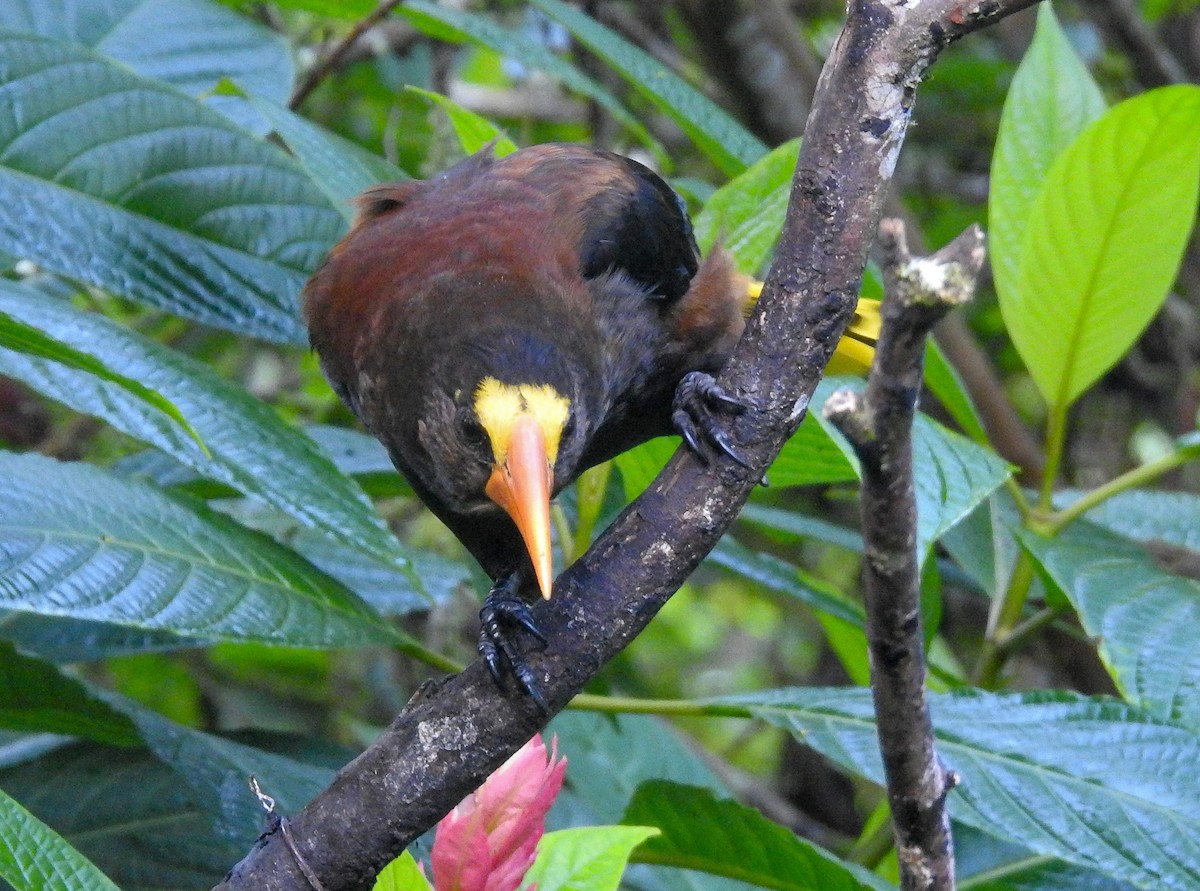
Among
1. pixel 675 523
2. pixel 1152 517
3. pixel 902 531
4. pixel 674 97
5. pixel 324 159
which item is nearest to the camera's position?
pixel 902 531

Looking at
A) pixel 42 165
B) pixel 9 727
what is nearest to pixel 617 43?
pixel 42 165

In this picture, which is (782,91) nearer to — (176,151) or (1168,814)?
(176,151)

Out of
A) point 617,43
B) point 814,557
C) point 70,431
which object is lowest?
point 814,557

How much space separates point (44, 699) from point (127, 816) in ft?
0.91

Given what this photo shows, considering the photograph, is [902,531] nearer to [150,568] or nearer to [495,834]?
[495,834]

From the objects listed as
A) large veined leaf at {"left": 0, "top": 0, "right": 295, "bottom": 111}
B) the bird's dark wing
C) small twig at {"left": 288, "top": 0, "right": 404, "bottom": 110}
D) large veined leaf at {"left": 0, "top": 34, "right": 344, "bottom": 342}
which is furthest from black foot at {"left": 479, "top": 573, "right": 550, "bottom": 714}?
small twig at {"left": 288, "top": 0, "right": 404, "bottom": 110}

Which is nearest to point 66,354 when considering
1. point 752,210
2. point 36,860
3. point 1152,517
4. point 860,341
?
point 36,860

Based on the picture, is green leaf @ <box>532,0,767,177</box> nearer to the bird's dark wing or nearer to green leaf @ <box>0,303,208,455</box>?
the bird's dark wing

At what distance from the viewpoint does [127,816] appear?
1889 mm

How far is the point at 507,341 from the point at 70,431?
1.80m

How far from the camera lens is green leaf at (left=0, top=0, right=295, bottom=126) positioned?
7.78 ft

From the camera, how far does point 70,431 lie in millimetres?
3084

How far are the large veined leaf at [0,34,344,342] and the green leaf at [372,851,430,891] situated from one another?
1.00m

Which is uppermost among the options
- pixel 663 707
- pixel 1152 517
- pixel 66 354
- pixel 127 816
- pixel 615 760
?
pixel 66 354
